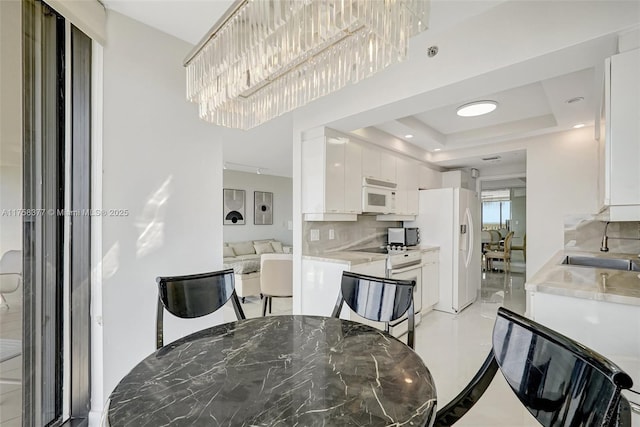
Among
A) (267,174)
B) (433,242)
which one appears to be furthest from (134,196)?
(267,174)

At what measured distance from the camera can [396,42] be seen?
1.09m

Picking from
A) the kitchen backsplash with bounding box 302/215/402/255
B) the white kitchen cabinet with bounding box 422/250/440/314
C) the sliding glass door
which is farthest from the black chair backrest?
the white kitchen cabinet with bounding box 422/250/440/314

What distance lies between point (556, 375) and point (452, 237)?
3.48 m

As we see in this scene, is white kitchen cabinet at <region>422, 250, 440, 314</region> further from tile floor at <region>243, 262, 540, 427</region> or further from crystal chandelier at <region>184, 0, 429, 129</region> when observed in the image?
crystal chandelier at <region>184, 0, 429, 129</region>

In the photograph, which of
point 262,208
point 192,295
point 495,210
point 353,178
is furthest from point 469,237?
point 495,210

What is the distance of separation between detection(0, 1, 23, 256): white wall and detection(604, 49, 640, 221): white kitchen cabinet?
278 centimetres

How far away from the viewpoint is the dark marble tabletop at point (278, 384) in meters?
0.74

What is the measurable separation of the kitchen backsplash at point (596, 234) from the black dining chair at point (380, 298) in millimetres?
3154

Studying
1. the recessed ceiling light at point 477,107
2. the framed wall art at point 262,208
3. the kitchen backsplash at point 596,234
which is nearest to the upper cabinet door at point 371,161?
the recessed ceiling light at point 477,107

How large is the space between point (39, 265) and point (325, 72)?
1.69 m

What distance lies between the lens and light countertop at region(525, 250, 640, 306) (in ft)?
4.38

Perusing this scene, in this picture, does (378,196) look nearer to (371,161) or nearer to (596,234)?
(371,161)

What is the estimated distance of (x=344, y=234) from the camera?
3.62m

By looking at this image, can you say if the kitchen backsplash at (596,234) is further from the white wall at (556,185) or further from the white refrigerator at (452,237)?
the white refrigerator at (452,237)
